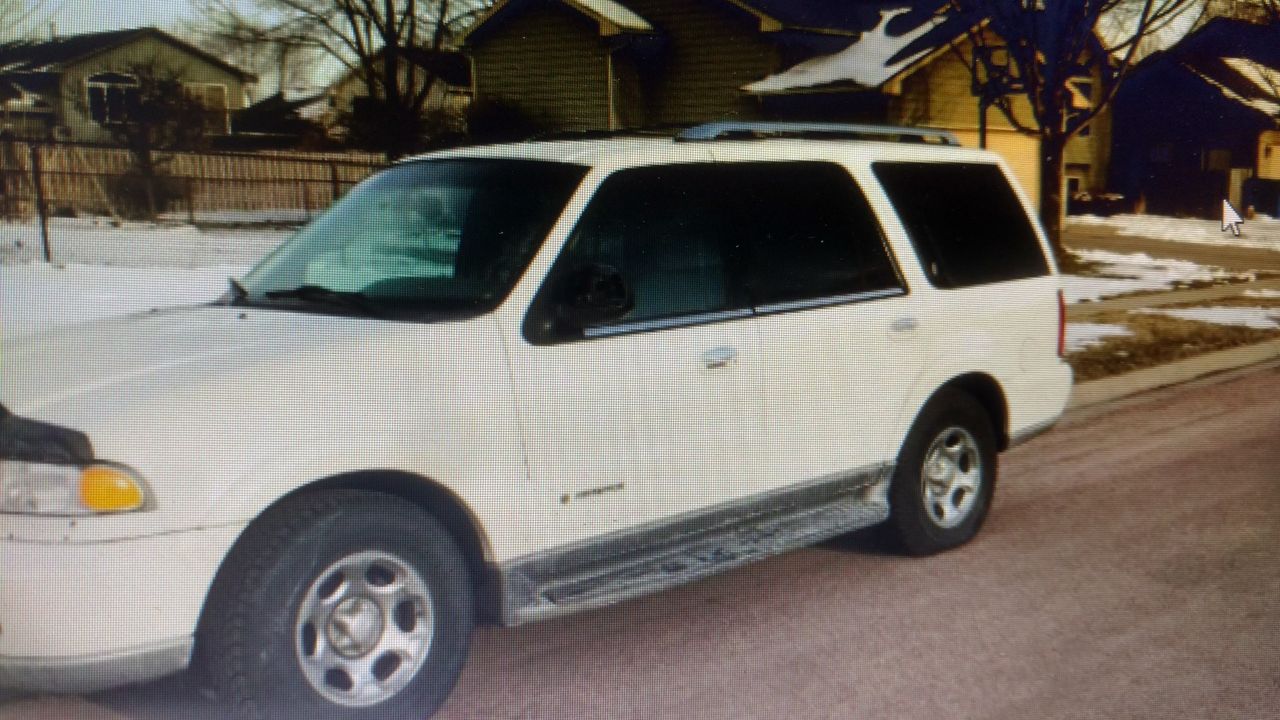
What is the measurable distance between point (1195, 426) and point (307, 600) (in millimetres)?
7323

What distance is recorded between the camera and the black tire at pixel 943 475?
570 centimetres

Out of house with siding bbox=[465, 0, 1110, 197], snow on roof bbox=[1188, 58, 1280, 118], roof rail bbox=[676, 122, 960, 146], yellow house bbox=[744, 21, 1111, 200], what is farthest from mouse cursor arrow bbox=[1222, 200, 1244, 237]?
roof rail bbox=[676, 122, 960, 146]

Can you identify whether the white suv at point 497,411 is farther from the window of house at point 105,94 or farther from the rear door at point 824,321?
the window of house at point 105,94

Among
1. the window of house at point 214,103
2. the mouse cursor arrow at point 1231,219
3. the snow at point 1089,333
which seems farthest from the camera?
the window of house at point 214,103

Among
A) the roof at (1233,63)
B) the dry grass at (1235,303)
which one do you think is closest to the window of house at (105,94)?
the roof at (1233,63)

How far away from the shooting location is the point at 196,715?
4.10 meters

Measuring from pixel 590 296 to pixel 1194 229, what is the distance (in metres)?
29.9

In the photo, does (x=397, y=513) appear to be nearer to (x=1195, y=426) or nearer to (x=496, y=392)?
(x=496, y=392)

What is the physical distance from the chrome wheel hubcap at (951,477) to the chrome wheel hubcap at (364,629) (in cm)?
266

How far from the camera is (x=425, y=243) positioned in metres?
4.70

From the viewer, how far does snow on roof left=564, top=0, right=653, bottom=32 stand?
94.6 ft

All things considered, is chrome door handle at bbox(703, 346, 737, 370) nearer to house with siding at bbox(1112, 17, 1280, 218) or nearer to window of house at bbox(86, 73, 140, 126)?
house with siding at bbox(1112, 17, 1280, 218)

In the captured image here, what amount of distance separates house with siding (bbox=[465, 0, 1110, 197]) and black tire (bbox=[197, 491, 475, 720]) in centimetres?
2230

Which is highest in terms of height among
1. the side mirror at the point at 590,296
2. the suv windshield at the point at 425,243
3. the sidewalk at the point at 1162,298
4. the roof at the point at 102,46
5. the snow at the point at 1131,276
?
the roof at the point at 102,46
